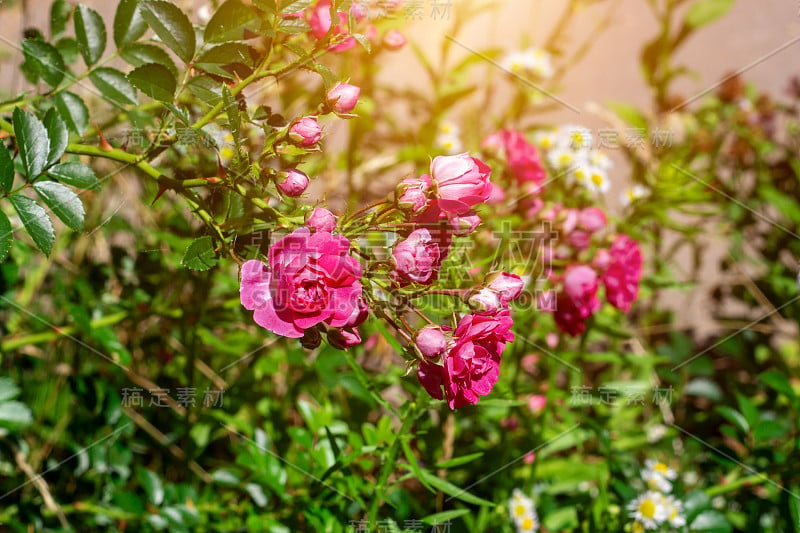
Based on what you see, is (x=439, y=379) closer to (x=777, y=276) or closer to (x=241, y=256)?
(x=241, y=256)

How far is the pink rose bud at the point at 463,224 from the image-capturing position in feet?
1.73

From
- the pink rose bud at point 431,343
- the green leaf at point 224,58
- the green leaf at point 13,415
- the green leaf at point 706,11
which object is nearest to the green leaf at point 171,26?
the green leaf at point 224,58

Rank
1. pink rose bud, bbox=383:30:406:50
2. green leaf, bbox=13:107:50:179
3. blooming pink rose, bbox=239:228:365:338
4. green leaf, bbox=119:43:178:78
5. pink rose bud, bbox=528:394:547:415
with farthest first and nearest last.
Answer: pink rose bud, bbox=528:394:547:415
pink rose bud, bbox=383:30:406:50
green leaf, bbox=119:43:178:78
green leaf, bbox=13:107:50:179
blooming pink rose, bbox=239:228:365:338

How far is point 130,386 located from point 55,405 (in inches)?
5.2

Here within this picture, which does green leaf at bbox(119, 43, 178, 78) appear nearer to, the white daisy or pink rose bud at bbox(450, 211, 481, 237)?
pink rose bud at bbox(450, 211, 481, 237)

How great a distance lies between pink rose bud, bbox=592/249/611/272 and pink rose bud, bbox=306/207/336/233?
51 cm

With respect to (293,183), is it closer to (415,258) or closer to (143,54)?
(415,258)

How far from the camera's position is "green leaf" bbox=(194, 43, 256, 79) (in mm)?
570

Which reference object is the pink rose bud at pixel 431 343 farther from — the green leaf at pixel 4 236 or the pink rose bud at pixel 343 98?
the green leaf at pixel 4 236

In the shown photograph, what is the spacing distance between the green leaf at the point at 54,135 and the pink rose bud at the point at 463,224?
1.16 ft

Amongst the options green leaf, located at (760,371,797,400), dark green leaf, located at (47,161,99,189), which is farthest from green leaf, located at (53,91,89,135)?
green leaf, located at (760,371,797,400)

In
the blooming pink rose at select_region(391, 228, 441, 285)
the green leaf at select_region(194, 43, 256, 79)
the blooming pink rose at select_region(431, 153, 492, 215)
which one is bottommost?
the blooming pink rose at select_region(391, 228, 441, 285)

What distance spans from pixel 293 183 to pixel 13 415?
19.3 inches

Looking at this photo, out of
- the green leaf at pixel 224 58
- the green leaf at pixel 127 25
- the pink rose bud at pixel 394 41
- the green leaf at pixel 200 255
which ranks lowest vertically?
the green leaf at pixel 200 255
